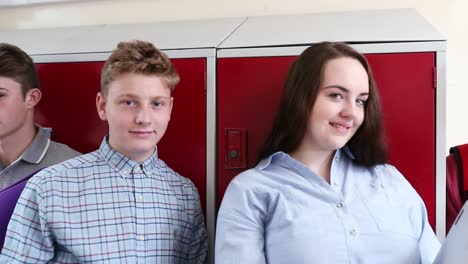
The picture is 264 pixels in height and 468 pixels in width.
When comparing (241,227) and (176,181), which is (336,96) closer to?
(241,227)

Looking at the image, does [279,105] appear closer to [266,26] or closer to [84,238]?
[266,26]

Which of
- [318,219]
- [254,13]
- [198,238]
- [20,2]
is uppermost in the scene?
[20,2]

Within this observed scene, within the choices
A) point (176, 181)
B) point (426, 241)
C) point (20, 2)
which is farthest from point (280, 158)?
point (20, 2)

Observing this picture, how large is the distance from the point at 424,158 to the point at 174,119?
0.79m

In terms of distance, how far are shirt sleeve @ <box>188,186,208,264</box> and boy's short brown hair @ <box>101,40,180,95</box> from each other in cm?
38

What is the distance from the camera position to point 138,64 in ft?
3.87

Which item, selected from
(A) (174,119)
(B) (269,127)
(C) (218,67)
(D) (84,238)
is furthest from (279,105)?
(D) (84,238)

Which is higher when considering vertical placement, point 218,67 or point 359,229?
point 218,67

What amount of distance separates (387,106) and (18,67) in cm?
123

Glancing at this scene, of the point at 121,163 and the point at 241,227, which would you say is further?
the point at 121,163

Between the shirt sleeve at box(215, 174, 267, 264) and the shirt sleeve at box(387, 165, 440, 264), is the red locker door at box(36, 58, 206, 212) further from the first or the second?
the shirt sleeve at box(387, 165, 440, 264)

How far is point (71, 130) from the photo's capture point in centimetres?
152

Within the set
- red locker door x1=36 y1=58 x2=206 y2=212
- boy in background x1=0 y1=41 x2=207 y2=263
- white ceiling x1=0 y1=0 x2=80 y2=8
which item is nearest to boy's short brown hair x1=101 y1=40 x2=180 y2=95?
boy in background x1=0 y1=41 x2=207 y2=263

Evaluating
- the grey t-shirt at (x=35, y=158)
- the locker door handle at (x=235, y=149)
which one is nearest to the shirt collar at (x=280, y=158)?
the locker door handle at (x=235, y=149)
